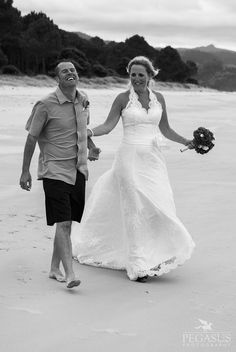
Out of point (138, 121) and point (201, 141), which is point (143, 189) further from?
point (201, 141)

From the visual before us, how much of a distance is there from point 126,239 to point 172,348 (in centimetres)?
162

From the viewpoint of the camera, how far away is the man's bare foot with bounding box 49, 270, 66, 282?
17.1 ft

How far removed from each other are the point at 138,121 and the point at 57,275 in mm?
1400

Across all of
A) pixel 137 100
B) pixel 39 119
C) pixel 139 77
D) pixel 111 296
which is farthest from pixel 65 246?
pixel 139 77

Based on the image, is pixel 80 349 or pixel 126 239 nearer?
pixel 80 349

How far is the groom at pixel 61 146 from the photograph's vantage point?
16.5 ft

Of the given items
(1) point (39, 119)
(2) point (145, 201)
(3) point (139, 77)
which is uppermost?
(3) point (139, 77)

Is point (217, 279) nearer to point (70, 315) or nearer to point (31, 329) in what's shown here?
point (70, 315)

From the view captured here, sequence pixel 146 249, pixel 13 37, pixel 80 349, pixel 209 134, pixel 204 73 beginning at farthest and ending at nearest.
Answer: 1. pixel 204 73
2. pixel 13 37
3. pixel 209 134
4. pixel 146 249
5. pixel 80 349


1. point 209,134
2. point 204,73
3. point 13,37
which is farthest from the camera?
point 204,73

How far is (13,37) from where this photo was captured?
5847 centimetres

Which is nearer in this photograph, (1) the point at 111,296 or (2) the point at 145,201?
(1) the point at 111,296

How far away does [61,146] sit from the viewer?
5.06m

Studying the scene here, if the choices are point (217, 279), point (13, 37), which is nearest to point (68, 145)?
point (217, 279)
